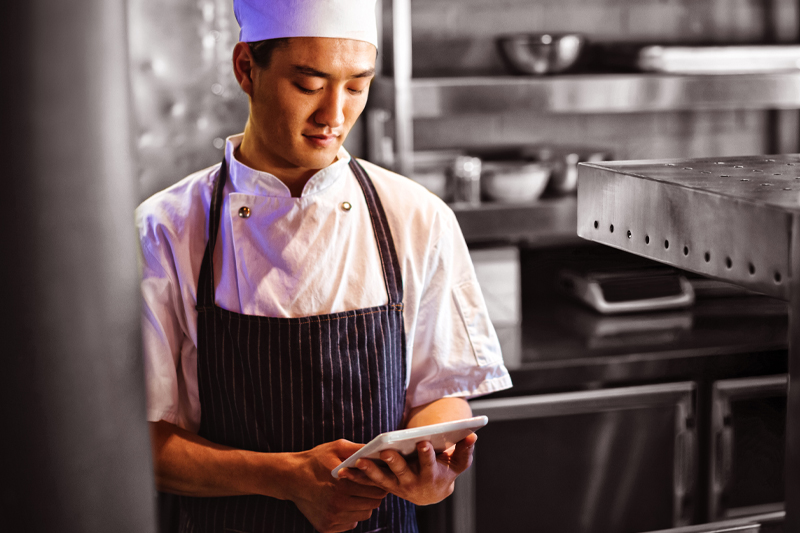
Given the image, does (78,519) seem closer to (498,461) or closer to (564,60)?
(498,461)

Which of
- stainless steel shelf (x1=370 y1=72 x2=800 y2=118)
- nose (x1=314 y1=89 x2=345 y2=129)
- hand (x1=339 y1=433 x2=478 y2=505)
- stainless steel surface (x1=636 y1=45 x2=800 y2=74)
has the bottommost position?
hand (x1=339 y1=433 x2=478 y2=505)

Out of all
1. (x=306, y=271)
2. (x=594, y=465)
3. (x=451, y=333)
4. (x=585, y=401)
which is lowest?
(x=594, y=465)

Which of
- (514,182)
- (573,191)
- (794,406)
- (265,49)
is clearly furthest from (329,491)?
(573,191)

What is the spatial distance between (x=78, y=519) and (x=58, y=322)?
0.25ft

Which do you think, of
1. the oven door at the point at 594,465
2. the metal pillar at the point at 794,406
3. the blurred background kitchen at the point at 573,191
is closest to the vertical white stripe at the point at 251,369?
the blurred background kitchen at the point at 573,191

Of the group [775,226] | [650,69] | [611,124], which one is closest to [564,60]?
[650,69]

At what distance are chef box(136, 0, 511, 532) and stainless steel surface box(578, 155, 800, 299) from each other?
58 centimetres

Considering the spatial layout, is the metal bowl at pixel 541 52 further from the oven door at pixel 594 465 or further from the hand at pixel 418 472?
the hand at pixel 418 472

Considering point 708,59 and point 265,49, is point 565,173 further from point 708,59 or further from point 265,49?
point 265,49

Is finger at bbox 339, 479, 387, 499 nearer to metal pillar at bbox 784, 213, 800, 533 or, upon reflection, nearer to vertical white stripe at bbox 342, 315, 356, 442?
vertical white stripe at bbox 342, 315, 356, 442

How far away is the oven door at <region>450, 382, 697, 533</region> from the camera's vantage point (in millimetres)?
2443

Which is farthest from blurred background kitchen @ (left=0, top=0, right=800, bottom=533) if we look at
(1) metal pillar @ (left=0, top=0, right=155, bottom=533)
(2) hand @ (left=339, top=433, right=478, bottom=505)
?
(1) metal pillar @ (left=0, top=0, right=155, bottom=533)

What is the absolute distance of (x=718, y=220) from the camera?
641 mm

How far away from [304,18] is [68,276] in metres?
1.09
